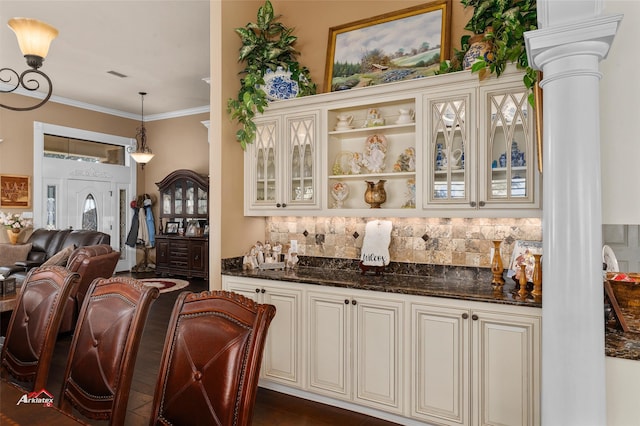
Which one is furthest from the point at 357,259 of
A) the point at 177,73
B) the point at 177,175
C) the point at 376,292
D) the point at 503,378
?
the point at 177,175

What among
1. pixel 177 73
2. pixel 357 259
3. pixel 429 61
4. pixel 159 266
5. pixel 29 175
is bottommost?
pixel 159 266

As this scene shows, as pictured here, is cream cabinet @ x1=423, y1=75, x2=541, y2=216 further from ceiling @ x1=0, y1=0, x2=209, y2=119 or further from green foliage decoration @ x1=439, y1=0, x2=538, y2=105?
ceiling @ x1=0, y1=0, x2=209, y2=119

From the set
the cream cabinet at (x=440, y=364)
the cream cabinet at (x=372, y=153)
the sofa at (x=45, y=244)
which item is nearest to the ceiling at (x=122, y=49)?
the cream cabinet at (x=372, y=153)

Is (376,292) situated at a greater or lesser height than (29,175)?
lesser

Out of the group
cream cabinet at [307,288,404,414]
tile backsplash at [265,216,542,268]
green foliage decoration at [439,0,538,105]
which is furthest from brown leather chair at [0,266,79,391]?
green foliage decoration at [439,0,538,105]

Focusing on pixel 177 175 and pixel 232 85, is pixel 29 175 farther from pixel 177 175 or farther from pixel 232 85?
pixel 232 85

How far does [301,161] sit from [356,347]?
1.42m

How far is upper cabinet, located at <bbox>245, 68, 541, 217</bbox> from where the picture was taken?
242cm

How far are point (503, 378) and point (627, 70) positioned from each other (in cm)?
162

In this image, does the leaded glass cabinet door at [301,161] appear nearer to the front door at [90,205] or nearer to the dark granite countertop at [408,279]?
the dark granite countertop at [408,279]

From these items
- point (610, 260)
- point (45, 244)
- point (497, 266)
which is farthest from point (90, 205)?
point (610, 260)

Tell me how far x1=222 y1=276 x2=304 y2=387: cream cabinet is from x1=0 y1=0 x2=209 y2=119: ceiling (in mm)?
2885

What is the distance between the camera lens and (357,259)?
A: 3232mm

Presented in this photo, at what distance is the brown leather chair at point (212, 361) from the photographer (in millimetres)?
1288
